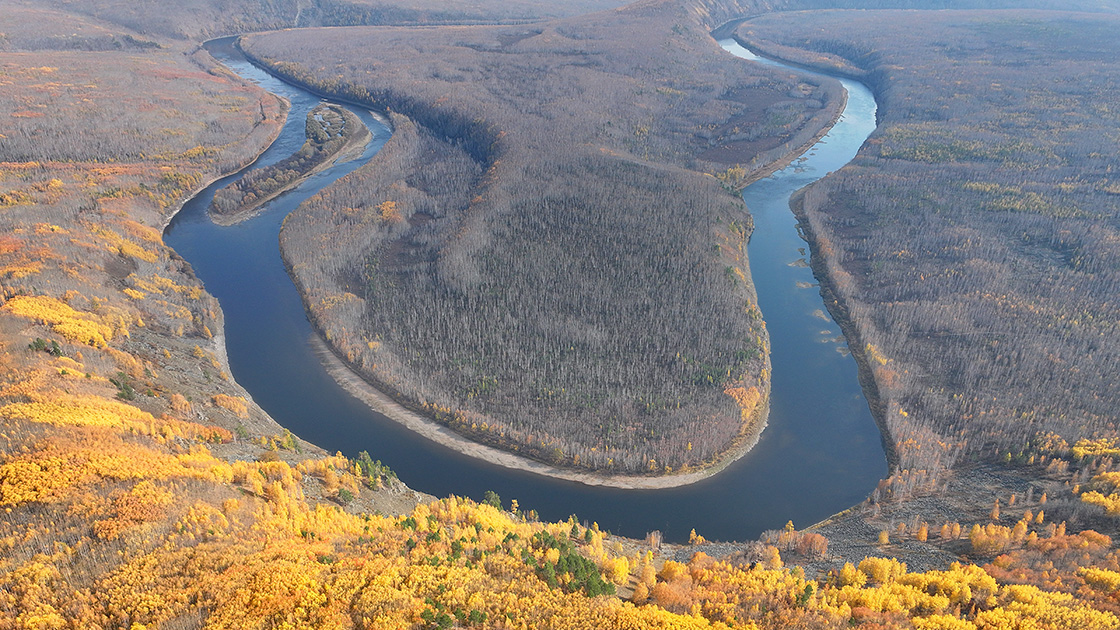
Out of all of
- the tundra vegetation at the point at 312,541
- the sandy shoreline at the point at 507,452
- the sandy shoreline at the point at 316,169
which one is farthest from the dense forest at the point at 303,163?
the sandy shoreline at the point at 507,452

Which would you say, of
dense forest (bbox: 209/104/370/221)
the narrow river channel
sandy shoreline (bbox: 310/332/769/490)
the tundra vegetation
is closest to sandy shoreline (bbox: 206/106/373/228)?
dense forest (bbox: 209/104/370/221)

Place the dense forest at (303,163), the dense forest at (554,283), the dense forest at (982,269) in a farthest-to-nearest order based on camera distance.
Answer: the dense forest at (303,163) → the dense forest at (554,283) → the dense forest at (982,269)

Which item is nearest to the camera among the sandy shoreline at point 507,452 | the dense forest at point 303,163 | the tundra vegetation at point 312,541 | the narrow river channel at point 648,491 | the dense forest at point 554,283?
the tundra vegetation at point 312,541

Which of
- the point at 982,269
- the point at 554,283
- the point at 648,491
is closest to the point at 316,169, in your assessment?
the point at 554,283

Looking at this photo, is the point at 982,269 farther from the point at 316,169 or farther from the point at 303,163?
the point at 303,163

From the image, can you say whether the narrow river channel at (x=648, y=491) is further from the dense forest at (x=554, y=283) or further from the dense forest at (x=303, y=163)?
the dense forest at (x=303, y=163)

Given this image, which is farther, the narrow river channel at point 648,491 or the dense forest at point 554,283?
the dense forest at point 554,283
